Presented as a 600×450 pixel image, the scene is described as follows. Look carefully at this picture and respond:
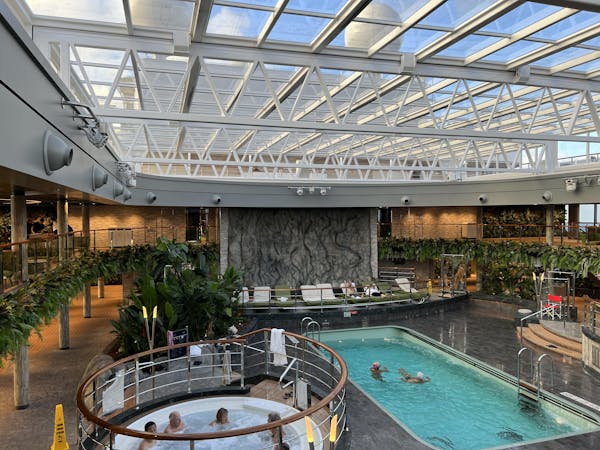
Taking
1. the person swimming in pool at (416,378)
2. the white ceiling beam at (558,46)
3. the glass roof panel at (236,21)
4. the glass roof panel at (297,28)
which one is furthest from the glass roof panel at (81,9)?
the person swimming in pool at (416,378)

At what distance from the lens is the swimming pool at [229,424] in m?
6.23

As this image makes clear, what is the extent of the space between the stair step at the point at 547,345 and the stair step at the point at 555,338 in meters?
0.09

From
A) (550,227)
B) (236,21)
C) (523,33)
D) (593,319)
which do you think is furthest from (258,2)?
(550,227)

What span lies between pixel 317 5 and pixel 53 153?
18.2ft

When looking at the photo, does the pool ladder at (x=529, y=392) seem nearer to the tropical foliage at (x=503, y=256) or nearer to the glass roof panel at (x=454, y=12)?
the glass roof panel at (x=454, y=12)

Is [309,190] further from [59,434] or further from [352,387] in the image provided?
[59,434]

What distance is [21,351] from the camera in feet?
29.2

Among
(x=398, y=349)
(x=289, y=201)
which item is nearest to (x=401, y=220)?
(x=289, y=201)

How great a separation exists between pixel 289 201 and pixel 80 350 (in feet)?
38.7

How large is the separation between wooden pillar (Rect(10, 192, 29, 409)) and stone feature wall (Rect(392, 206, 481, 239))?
19.9m

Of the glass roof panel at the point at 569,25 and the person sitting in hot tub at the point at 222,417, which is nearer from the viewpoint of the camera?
the person sitting in hot tub at the point at 222,417

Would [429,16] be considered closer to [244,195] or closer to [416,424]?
[416,424]

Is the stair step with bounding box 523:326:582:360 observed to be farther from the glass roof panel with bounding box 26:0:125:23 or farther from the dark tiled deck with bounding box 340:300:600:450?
the glass roof panel with bounding box 26:0:125:23

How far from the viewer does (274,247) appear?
23.0m
